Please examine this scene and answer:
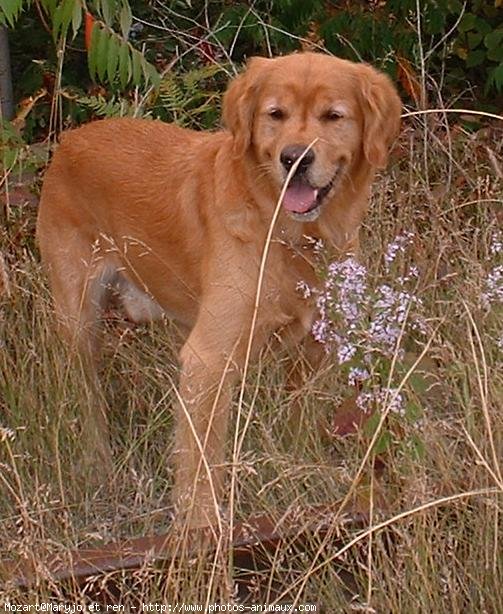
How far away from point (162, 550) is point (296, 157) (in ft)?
3.66

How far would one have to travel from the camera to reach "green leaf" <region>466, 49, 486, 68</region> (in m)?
6.41

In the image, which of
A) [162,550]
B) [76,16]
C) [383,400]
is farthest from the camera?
[76,16]

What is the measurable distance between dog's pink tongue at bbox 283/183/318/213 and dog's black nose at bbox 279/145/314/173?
0.09 meters

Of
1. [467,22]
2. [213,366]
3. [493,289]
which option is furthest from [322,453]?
[467,22]

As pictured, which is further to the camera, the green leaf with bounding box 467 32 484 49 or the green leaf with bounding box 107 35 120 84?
the green leaf with bounding box 467 32 484 49

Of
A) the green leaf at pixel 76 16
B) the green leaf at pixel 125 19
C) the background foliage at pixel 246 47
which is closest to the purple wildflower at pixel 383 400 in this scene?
the green leaf at pixel 76 16

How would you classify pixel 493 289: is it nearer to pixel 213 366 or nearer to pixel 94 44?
pixel 213 366

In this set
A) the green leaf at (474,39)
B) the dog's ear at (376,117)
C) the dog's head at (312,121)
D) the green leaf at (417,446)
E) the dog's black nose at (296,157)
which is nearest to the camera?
the green leaf at (417,446)

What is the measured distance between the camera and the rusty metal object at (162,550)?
3127mm

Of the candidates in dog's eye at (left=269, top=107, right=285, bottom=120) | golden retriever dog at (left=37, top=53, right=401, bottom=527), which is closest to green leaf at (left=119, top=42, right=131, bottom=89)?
golden retriever dog at (left=37, top=53, right=401, bottom=527)

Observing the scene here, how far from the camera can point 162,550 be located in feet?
11.1

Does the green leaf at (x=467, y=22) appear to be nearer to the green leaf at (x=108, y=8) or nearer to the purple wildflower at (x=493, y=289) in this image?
the green leaf at (x=108, y=8)

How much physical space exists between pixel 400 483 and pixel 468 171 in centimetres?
248

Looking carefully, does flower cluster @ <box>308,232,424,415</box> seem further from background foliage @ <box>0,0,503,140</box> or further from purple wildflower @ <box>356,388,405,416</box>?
background foliage @ <box>0,0,503,140</box>
